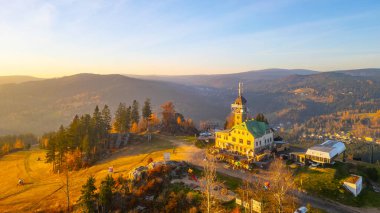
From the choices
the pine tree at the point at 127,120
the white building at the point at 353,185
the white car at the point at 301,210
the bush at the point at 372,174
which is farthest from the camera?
the pine tree at the point at 127,120

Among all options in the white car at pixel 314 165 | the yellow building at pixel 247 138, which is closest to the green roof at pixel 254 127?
the yellow building at pixel 247 138

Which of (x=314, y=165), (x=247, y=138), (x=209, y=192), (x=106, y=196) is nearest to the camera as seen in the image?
(x=209, y=192)

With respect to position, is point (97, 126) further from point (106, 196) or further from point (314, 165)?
point (314, 165)

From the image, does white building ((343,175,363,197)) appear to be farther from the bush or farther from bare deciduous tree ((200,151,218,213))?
bare deciduous tree ((200,151,218,213))

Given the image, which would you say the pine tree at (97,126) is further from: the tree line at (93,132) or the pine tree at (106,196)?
the pine tree at (106,196)

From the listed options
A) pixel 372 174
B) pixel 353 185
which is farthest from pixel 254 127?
pixel 353 185

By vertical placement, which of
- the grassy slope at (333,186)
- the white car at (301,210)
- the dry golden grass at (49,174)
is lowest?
the dry golden grass at (49,174)

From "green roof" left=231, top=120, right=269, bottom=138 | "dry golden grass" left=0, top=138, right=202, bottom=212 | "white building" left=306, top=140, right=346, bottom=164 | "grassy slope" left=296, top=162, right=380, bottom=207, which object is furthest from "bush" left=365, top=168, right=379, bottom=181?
"dry golden grass" left=0, top=138, right=202, bottom=212

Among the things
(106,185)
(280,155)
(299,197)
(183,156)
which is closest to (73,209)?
(106,185)
